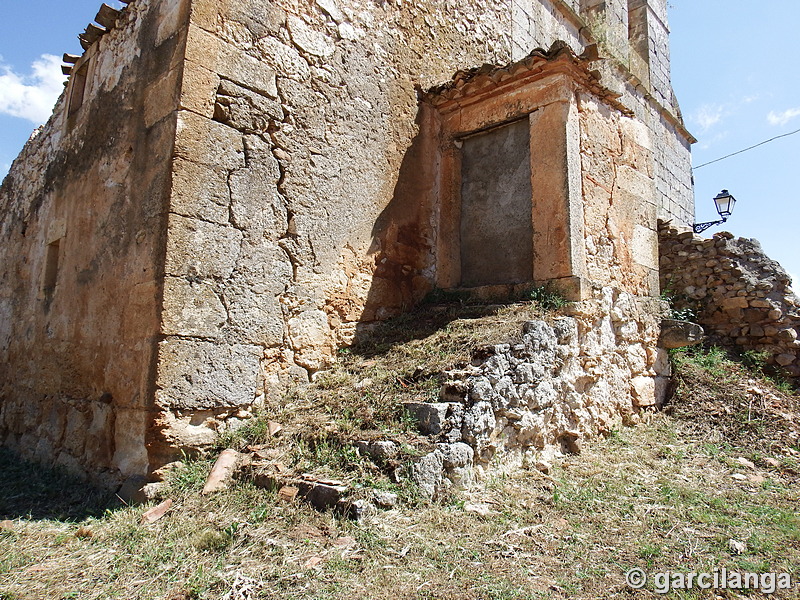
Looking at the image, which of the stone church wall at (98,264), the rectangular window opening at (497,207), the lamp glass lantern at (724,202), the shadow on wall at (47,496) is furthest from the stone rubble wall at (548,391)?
the lamp glass lantern at (724,202)

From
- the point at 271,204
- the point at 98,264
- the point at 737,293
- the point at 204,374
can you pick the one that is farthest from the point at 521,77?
the point at 98,264

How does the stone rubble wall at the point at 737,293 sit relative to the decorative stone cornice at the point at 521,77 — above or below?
below

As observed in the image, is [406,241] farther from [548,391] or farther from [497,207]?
[548,391]

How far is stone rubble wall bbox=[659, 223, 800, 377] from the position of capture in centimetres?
653

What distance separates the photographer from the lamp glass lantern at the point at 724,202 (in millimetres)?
9656

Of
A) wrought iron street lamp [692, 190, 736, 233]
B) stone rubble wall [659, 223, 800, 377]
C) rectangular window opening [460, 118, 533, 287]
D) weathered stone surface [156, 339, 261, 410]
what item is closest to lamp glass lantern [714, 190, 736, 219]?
wrought iron street lamp [692, 190, 736, 233]

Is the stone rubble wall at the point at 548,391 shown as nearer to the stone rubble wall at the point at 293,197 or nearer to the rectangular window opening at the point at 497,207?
the stone rubble wall at the point at 293,197

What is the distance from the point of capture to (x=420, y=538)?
9.48 ft

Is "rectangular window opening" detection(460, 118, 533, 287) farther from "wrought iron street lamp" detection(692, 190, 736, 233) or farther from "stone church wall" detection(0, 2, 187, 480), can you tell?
"wrought iron street lamp" detection(692, 190, 736, 233)

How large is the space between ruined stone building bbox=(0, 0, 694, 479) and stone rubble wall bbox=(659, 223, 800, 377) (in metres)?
1.25

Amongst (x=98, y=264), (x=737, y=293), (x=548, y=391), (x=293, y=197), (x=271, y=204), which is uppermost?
(x=293, y=197)

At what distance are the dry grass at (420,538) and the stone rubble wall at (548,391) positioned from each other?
212 millimetres

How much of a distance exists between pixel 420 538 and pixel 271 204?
277 centimetres

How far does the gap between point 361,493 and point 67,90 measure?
543 centimetres
